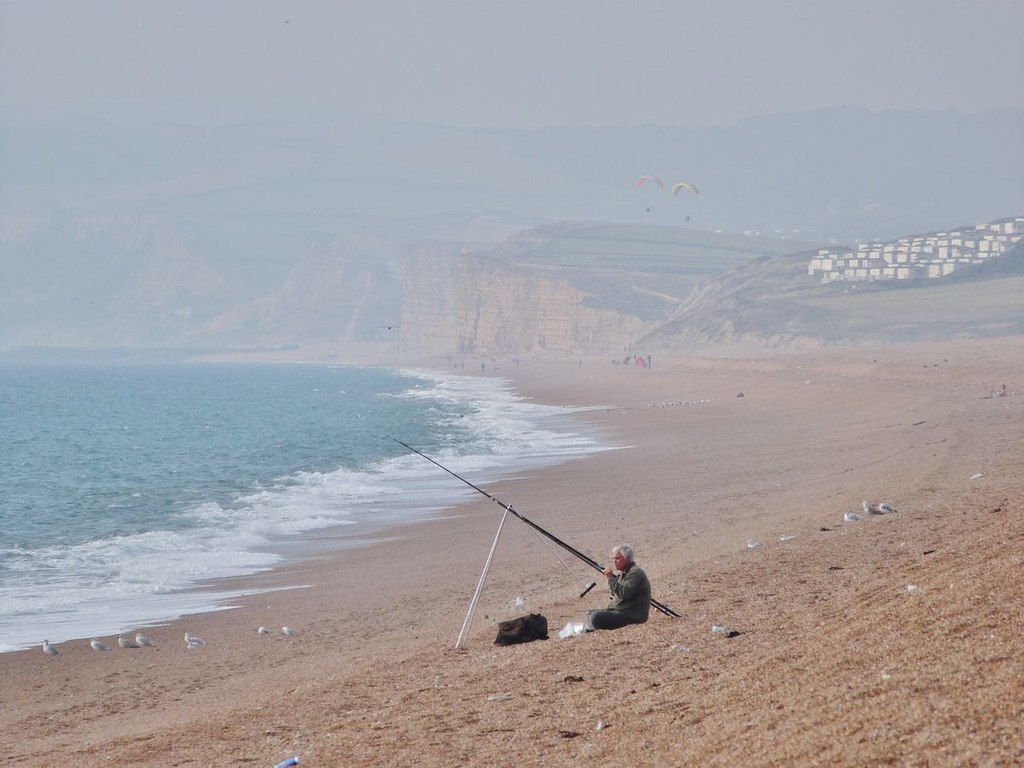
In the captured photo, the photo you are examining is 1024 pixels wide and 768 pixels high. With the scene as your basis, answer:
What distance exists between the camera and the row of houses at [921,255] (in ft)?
340

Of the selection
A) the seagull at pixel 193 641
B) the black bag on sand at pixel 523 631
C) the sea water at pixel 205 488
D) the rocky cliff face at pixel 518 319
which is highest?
the rocky cliff face at pixel 518 319

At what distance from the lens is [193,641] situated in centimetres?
1221

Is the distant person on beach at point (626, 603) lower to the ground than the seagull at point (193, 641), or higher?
higher

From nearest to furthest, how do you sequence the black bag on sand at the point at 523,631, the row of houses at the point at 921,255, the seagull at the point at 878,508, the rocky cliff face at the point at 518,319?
the black bag on sand at the point at 523,631 < the seagull at the point at 878,508 < the row of houses at the point at 921,255 < the rocky cliff face at the point at 518,319

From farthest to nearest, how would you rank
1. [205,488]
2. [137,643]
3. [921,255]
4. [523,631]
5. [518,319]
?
[518,319] → [921,255] → [205,488] → [137,643] → [523,631]

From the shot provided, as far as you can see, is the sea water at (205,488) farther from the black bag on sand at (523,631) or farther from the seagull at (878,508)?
the seagull at (878,508)

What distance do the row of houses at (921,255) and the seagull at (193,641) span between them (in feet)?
309

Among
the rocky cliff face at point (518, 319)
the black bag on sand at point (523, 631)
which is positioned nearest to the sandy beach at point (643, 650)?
the black bag on sand at point (523, 631)

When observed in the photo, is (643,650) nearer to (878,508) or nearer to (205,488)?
(878,508)

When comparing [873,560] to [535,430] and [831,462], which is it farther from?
[535,430]

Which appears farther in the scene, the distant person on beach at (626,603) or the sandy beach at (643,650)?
the distant person on beach at (626,603)

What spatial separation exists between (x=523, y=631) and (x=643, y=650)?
139cm

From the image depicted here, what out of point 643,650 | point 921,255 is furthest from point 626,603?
point 921,255

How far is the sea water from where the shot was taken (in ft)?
51.1
